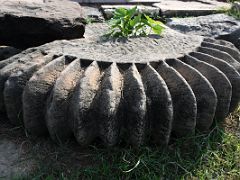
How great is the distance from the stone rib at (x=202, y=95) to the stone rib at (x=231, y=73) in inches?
10.7

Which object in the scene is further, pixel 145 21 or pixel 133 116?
pixel 145 21

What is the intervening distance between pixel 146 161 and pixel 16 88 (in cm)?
101

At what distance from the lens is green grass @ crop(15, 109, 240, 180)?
2.33 m

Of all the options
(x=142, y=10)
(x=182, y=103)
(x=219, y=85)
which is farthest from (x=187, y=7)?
(x=182, y=103)

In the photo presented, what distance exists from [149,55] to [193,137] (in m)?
0.69

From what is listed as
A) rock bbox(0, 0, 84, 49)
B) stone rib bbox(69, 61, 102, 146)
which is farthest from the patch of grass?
stone rib bbox(69, 61, 102, 146)

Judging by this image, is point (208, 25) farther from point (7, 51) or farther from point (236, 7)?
point (7, 51)

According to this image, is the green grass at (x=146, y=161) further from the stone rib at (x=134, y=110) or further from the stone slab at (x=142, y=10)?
the stone slab at (x=142, y=10)

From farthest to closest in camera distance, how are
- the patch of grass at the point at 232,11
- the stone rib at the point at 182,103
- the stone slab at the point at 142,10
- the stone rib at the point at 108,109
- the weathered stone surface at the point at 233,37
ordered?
the stone slab at the point at 142,10 → the patch of grass at the point at 232,11 → the weathered stone surface at the point at 233,37 → the stone rib at the point at 182,103 → the stone rib at the point at 108,109

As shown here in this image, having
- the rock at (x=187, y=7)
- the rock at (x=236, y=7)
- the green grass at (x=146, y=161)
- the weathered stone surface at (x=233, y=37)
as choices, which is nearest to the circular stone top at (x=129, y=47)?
the green grass at (x=146, y=161)

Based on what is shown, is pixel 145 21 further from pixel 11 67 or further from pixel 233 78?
pixel 11 67

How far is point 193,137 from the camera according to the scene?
2559mm

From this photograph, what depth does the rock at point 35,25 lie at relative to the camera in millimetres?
3033

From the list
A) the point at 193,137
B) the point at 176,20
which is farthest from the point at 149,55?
the point at 176,20
